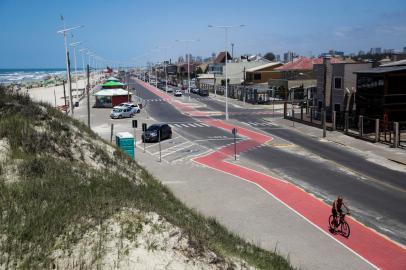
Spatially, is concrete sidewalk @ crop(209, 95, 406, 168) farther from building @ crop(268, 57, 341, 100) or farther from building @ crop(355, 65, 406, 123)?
building @ crop(268, 57, 341, 100)

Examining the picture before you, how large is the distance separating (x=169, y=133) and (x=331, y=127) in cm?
1612

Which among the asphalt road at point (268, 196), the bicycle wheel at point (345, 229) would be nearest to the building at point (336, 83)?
the asphalt road at point (268, 196)

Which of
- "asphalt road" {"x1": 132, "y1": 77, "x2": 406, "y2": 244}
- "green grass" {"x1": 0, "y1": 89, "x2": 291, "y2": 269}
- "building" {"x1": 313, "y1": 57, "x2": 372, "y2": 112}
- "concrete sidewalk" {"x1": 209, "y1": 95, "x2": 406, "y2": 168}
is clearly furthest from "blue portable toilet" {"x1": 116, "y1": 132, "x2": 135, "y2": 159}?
"building" {"x1": 313, "y1": 57, "x2": 372, "y2": 112}

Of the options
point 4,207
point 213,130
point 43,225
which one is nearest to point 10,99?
point 4,207

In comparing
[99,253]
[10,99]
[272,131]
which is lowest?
[272,131]

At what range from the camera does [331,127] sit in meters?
42.8

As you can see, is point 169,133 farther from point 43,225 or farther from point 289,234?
point 43,225

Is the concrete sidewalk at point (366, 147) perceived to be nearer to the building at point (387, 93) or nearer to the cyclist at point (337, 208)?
the building at point (387, 93)

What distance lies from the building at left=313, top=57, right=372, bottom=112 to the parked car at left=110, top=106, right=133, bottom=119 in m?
24.3

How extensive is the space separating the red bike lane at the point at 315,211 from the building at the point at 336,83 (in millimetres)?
16651

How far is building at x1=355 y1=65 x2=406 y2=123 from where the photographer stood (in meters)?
40.3

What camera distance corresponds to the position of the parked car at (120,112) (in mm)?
55844

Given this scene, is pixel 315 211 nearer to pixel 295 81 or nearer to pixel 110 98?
pixel 110 98

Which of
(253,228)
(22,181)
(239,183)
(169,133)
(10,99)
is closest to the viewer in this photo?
(22,181)
